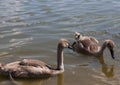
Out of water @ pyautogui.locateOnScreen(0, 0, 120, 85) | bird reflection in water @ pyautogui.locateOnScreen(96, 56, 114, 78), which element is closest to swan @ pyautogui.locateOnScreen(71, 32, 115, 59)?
water @ pyautogui.locateOnScreen(0, 0, 120, 85)

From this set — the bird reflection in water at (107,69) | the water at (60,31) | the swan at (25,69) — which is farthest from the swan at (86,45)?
the swan at (25,69)

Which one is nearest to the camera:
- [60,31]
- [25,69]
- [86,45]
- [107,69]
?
[25,69]

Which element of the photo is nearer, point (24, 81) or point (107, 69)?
point (24, 81)

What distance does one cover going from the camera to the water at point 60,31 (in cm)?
986

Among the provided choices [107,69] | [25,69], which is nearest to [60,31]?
[107,69]

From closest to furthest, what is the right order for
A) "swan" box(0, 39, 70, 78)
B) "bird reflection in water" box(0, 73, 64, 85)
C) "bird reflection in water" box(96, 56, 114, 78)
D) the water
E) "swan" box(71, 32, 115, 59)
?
"bird reflection in water" box(0, 73, 64, 85), "swan" box(0, 39, 70, 78), the water, "bird reflection in water" box(96, 56, 114, 78), "swan" box(71, 32, 115, 59)

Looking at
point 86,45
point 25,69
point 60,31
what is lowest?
point 25,69

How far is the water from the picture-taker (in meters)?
9.86

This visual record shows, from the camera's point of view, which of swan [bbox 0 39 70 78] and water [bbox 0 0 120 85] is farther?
water [bbox 0 0 120 85]

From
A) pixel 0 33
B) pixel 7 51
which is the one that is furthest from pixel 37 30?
pixel 7 51

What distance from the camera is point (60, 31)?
1297cm

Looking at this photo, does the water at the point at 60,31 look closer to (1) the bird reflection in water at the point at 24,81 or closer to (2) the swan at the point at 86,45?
(1) the bird reflection in water at the point at 24,81

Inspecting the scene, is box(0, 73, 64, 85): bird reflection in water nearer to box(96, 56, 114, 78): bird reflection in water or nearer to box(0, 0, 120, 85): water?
box(0, 0, 120, 85): water

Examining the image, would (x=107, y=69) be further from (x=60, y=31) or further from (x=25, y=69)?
(x=60, y=31)
